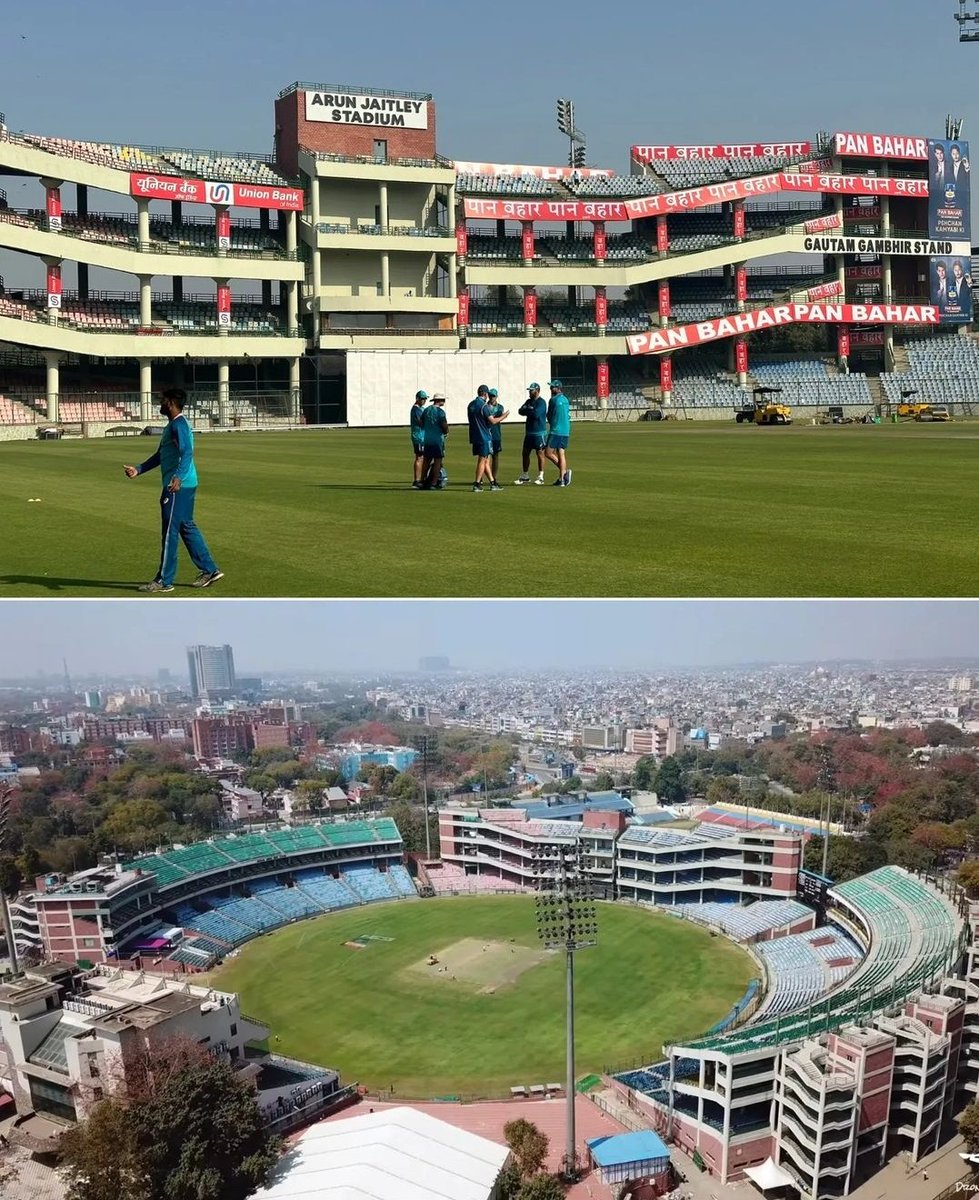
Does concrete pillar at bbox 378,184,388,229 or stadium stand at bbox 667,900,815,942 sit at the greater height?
concrete pillar at bbox 378,184,388,229

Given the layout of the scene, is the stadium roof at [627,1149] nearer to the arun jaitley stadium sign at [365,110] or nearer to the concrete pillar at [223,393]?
the concrete pillar at [223,393]

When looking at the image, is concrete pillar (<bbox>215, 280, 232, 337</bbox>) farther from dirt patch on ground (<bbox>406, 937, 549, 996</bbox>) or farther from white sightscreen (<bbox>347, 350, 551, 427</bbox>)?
dirt patch on ground (<bbox>406, 937, 549, 996</bbox>)

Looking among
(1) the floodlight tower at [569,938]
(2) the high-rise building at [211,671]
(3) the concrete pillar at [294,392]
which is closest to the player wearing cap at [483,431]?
(1) the floodlight tower at [569,938]

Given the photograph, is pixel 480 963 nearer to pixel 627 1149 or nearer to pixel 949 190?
pixel 627 1149

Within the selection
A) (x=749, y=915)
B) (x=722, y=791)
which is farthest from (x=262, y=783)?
(x=749, y=915)

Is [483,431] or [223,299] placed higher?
[223,299]

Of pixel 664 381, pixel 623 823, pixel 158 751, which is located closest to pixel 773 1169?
pixel 623 823

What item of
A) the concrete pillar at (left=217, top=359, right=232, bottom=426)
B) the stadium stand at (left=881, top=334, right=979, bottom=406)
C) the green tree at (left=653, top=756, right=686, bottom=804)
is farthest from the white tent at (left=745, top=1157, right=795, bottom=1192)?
the stadium stand at (left=881, top=334, right=979, bottom=406)
